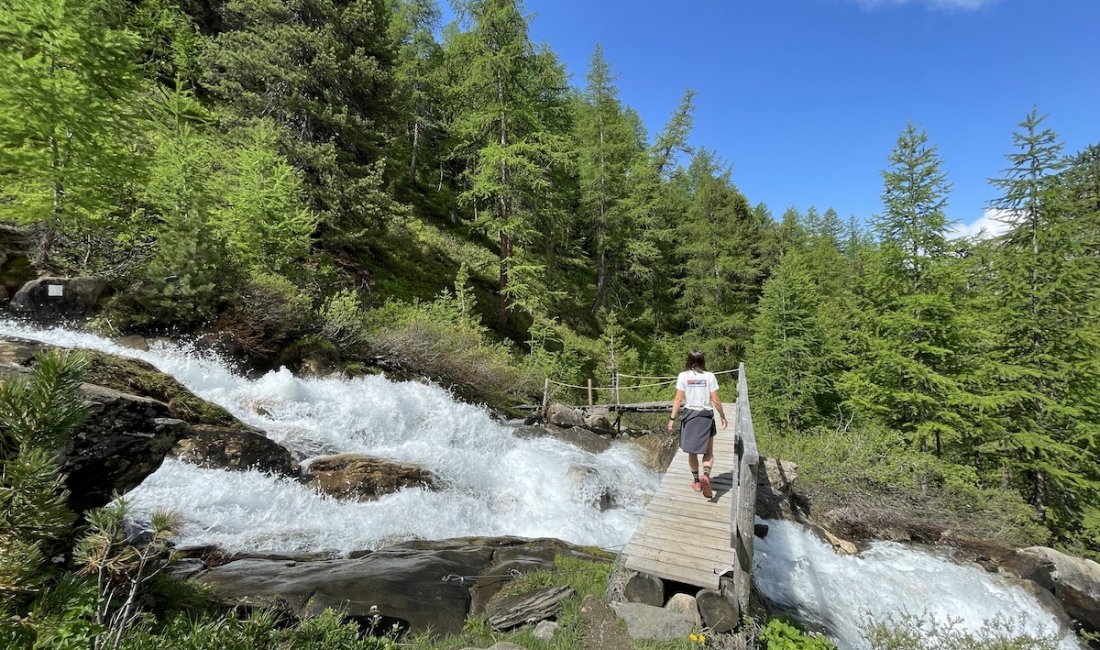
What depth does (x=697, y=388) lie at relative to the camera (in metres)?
6.20

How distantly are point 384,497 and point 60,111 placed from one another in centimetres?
910

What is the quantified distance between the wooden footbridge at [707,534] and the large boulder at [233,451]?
561cm

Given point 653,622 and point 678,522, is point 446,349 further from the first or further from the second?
point 653,622

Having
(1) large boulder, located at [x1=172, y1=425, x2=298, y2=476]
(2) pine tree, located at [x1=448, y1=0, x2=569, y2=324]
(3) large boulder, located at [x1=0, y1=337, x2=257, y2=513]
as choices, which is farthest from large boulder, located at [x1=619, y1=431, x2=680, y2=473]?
(3) large boulder, located at [x1=0, y1=337, x2=257, y2=513]

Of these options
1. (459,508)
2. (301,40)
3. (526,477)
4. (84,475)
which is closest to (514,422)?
(526,477)

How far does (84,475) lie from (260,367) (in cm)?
768

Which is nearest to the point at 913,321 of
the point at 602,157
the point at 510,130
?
the point at 510,130

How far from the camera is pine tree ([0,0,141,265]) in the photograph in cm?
763

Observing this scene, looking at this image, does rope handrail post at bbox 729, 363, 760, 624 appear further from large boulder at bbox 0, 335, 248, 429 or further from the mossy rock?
the mossy rock

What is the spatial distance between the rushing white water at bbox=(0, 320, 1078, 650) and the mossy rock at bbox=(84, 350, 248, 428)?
2.73 ft

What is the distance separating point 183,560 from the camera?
4.93 m

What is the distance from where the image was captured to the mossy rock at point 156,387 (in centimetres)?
631

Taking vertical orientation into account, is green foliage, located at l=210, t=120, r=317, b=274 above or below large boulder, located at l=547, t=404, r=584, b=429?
above

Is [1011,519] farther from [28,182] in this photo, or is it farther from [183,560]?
[28,182]
